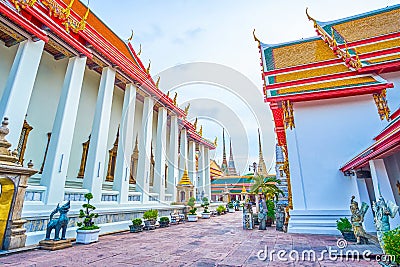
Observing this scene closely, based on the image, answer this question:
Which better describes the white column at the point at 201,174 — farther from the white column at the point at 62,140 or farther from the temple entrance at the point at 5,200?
the temple entrance at the point at 5,200

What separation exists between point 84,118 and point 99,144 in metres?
2.59

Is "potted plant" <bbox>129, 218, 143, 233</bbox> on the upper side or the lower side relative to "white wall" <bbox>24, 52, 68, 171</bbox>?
Answer: lower

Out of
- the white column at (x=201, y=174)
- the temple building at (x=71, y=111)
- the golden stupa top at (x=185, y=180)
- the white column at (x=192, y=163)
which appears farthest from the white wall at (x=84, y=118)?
the white column at (x=201, y=174)

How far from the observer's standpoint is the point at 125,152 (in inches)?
373

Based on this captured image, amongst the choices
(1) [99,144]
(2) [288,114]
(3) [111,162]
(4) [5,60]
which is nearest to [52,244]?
(1) [99,144]

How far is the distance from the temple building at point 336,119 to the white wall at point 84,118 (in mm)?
7978

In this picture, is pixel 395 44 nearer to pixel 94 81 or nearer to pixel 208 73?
pixel 208 73

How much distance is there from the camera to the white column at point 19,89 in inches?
218

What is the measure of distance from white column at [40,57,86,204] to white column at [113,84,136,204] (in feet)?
8.34

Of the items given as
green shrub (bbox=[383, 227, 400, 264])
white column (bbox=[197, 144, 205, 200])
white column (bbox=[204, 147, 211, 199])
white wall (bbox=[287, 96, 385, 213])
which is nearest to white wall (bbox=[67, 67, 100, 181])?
white wall (bbox=[287, 96, 385, 213])

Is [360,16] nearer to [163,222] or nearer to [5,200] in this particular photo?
[163,222]

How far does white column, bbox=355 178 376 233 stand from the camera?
7.14 meters

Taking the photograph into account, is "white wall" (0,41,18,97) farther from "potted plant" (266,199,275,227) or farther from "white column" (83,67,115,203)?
"potted plant" (266,199,275,227)

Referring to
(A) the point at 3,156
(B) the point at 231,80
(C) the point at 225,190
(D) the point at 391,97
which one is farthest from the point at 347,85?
(C) the point at 225,190
